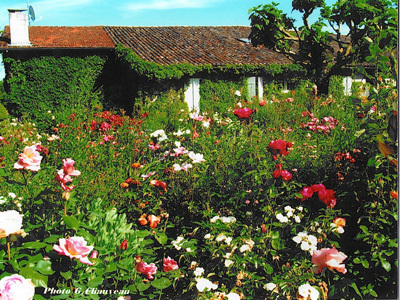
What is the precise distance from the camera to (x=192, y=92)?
15828 mm

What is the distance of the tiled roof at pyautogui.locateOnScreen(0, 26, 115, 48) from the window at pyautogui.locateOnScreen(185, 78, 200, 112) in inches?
128

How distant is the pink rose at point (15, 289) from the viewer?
1856 mm

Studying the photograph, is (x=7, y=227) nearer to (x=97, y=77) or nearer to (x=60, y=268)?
(x=60, y=268)

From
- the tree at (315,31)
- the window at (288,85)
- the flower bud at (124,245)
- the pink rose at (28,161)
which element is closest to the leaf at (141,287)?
the flower bud at (124,245)

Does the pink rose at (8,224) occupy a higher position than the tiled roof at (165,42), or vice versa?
the tiled roof at (165,42)

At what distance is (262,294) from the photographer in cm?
281

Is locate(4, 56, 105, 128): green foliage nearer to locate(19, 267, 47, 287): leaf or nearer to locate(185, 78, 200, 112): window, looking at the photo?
locate(185, 78, 200, 112): window

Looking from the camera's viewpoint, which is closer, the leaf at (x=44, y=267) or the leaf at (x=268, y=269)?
the leaf at (x=44, y=267)

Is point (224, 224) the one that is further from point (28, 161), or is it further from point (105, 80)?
point (105, 80)

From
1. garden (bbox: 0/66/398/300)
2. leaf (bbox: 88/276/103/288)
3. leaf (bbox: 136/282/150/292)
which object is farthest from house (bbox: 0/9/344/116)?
leaf (bbox: 88/276/103/288)

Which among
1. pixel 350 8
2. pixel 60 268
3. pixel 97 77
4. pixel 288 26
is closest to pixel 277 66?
pixel 288 26

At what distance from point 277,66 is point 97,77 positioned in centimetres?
682

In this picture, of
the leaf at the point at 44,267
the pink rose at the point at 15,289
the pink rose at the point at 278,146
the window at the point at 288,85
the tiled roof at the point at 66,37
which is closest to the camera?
the pink rose at the point at 15,289

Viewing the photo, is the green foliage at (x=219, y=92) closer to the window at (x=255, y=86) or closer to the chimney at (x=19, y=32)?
the window at (x=255, y=86)
